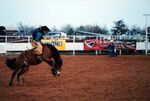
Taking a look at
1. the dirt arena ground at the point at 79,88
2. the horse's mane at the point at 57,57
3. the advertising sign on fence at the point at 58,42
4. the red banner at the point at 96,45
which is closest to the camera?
the dirt arena ground at the point at 79,88

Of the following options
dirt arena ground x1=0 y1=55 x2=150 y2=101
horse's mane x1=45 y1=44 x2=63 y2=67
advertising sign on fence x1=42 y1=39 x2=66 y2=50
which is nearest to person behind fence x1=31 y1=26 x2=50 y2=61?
horse's mane x1=45 y1=44 x2=63 y2=67

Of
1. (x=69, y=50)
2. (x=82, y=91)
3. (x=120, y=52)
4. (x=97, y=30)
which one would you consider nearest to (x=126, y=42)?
(x=120, y=52)

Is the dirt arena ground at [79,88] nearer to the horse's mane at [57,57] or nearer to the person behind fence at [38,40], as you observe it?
the horse's mane at [57,57]

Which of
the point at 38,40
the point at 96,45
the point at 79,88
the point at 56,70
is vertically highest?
the point at 38,40

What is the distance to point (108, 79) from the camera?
13.7m

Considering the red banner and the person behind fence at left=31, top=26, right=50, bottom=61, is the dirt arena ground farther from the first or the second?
the red banner

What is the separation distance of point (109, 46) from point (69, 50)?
3.29 m

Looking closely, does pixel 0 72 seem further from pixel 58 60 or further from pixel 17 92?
pixel 17 92

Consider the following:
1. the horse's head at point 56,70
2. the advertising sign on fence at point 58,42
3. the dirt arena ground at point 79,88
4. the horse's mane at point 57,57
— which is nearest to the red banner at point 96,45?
the advertising sign on fence at point 58,42

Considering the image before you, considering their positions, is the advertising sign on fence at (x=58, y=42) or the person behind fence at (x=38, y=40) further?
the advertising sign on fence at (x=58, y=42)

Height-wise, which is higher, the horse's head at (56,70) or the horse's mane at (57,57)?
the horse's mane at (57,57)

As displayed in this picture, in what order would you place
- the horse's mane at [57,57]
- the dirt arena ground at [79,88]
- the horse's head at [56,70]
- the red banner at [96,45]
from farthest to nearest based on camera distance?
the red banner at [96,45]
the horse's mane at [57,57]
the horse's head at [56,70]
the dirt arena ground at [79,88]

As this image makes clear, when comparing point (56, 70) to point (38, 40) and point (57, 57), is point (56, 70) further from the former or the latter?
point (38, 40)

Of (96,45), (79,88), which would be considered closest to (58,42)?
(96,45)
